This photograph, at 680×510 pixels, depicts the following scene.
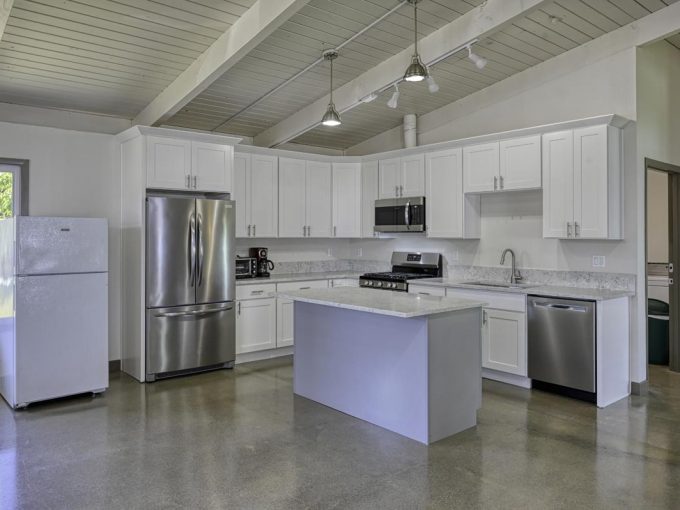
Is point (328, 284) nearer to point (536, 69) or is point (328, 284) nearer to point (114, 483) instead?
point (536, 69)

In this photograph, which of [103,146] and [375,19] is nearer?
[375,19]

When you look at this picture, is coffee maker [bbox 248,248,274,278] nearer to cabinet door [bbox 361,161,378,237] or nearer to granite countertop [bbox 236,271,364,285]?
granite countertop [bbox 236,271,364,285]

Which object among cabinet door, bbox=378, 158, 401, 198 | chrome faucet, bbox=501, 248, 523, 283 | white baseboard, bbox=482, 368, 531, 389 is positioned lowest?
white baseboard, bbox=482, 368, 531, 389

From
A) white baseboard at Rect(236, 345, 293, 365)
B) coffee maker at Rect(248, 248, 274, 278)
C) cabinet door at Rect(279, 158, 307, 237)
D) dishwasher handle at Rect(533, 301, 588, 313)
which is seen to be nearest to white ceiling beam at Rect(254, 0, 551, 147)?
cabinet door at Rect(279, 158, 307, 237)

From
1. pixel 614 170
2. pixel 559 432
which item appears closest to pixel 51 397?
pixel 559 432

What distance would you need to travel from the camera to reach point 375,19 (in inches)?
165

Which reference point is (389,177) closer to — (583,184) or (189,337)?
(583,184)

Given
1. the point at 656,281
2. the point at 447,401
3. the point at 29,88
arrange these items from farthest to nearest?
the point at 656,281 → the point at 29,88 → the point at 447,401

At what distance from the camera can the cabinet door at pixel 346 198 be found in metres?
6.63

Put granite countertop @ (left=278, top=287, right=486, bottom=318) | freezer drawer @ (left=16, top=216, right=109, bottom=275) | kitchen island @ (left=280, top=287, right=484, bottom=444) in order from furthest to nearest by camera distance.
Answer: freezer drawer @ (left=16, top=216, right=109, bottom=275) < kitchen island @ (left=280, top=287, right=484, bottom=444) < granite countertop @ (left=278, top=287, right=486, bottom=318)

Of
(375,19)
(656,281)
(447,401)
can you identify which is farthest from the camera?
(656,281)

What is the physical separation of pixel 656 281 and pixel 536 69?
9.88 feet

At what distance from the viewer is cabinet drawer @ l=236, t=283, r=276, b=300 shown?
552cm

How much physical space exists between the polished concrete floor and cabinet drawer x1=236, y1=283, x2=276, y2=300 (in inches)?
53.6
